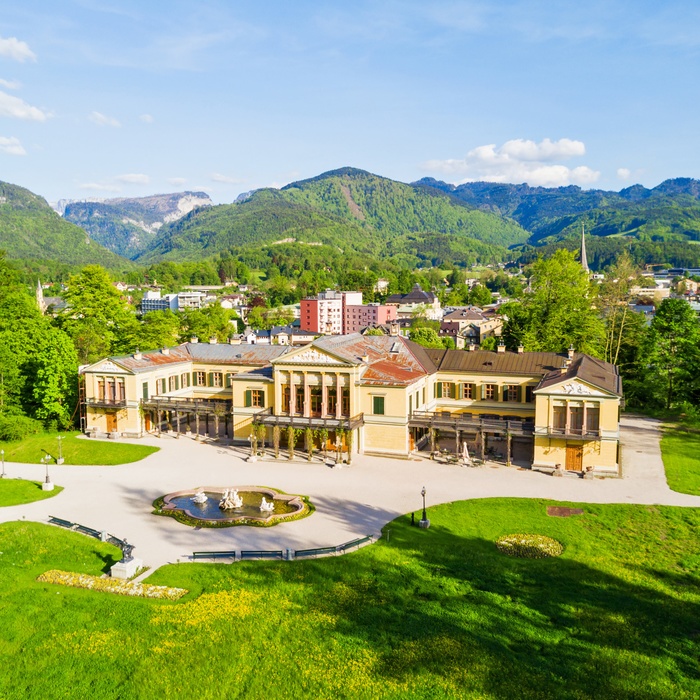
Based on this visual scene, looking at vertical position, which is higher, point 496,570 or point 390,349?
point 390,349

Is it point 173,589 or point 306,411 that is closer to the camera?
point 173,589

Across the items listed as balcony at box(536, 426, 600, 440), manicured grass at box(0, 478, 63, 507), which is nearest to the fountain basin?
manicured grass at box(0, 478, 63, 507)

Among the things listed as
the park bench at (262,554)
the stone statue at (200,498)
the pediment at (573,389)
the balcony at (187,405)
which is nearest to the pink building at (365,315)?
the balcony at (187,405)

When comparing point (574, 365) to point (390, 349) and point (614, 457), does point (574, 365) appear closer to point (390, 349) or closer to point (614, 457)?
point (614, 457)

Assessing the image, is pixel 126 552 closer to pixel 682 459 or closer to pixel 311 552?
pixel 311 552

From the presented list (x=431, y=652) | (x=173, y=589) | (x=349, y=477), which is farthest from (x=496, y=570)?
(x=349, y=477)

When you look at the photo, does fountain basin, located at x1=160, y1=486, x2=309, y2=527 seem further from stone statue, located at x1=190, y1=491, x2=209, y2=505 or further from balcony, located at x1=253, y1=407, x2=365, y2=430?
balcony, located at x1=253, y1=407, x2=365, y2=430
